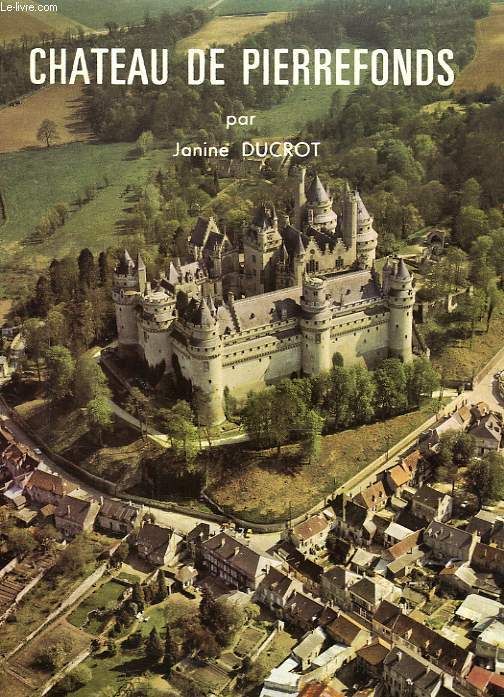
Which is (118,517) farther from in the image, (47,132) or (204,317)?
(47,132)

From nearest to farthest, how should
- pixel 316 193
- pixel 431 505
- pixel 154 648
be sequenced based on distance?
pixel 154 648
pixel 431 505
pixel 316 193

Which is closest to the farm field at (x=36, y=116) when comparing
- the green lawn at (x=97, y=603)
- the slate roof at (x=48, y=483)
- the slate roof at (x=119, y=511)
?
the slate roof at (x=48, y=483)

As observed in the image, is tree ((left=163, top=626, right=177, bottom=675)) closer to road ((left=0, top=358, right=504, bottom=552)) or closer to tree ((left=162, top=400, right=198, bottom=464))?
road ((left=0, top=358, right=504, bottom=552))

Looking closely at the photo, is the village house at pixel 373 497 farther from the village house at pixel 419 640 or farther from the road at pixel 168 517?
the village house at pixel 419 640

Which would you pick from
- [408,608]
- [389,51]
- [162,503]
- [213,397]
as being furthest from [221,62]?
[408,608]

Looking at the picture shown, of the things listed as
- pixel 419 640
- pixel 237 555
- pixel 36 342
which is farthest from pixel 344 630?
pixel 36 342

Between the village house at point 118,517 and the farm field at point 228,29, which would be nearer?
the village house at point 118,517

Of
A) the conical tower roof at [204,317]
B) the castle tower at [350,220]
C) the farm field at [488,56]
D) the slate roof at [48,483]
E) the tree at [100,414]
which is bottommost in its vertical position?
the slate roof at [48,483]
